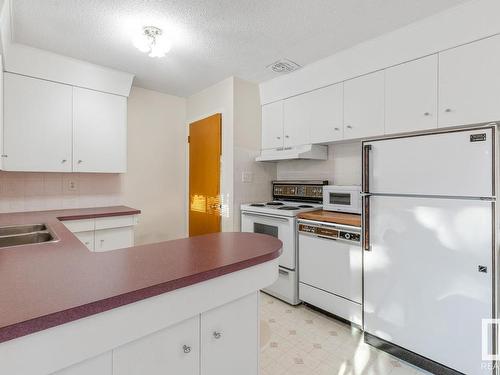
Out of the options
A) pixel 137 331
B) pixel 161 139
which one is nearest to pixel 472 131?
pixel 137 331

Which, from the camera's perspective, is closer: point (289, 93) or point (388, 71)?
point (388, 71)

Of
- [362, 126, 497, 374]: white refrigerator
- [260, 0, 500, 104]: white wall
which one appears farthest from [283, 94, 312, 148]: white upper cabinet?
[362, 126, 497, 374]: white refrigerator

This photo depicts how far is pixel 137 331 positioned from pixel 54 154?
7.81ft

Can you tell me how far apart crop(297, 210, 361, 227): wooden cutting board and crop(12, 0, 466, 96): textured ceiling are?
149cm

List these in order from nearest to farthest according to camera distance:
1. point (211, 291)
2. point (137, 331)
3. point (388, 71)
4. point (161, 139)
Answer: point (137, 331) < point (211, 291) < point (388, 71) < point (161, 139)

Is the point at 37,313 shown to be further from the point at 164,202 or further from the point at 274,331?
the point at 164,202

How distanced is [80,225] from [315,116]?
8.13 ft

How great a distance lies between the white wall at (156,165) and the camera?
3285 mm

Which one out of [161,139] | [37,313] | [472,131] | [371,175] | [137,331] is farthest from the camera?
[161,139]

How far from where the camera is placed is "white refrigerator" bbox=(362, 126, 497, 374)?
153cm

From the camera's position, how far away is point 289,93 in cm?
293

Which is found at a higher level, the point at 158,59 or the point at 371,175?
the point at 158,59

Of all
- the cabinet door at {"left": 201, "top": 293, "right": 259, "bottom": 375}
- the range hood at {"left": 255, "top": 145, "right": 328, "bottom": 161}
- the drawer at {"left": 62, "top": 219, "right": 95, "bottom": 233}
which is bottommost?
the cabinet door at {"left": 201, "top": 293, "right": 259, "bottom": 375}

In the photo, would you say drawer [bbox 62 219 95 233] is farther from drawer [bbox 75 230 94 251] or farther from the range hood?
the range hood
